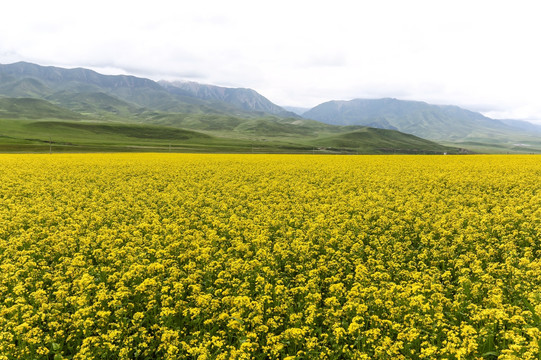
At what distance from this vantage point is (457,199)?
62.7 ft

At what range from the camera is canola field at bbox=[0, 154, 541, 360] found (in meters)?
6.91

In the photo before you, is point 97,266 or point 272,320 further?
point 97,266

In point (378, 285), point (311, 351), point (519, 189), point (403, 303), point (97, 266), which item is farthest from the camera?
point (519, 189)

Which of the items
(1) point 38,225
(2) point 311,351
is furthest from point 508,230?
(1) point 38,225

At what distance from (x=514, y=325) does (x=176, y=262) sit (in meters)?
10.0

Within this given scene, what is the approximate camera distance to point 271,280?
9930 millimetres

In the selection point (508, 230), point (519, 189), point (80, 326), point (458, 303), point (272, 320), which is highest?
point (519, 189)

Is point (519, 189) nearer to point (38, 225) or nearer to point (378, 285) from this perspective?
point (378, 285)

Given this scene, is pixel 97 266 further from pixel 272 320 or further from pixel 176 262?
pixel 272 320

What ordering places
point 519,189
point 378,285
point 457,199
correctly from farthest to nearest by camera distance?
point 519,189, point 457,199, point 378,285

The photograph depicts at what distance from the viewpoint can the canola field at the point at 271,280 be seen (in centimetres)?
691

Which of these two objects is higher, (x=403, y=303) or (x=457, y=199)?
(x=457, y=199)

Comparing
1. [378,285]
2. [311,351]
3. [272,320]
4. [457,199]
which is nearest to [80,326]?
[272,320]

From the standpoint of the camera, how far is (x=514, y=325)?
7418mm
